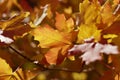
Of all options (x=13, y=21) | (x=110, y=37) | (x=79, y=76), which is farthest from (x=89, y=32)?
(x=79, y=76)

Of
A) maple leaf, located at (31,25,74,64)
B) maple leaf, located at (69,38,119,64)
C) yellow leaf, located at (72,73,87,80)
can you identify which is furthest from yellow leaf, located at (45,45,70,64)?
yellow leaf, located at (72,73,87,80)

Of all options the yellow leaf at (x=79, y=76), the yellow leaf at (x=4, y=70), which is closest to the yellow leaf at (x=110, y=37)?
the yellow leaf at (x=4, y=70)

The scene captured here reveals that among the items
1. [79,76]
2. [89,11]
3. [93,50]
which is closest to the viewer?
[93,50]

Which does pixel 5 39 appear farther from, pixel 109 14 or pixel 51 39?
pixel 109 14

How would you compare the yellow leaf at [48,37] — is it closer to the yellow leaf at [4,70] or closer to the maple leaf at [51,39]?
the maple leaf at [51,39]

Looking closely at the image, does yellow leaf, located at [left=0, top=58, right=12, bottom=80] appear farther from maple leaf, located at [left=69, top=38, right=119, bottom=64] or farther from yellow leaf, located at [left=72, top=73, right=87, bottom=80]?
yellow leaf, located at [left=72, top=73, right=87, bottom=80]

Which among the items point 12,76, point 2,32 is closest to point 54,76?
point 12,76

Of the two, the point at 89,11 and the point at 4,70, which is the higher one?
the point at 89,11
